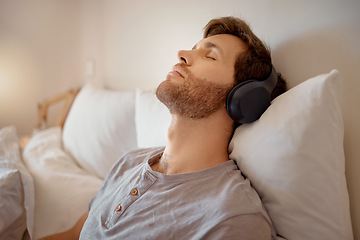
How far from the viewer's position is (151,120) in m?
1.15

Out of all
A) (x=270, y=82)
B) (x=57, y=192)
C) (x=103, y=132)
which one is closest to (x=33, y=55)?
(x=103, y=132)

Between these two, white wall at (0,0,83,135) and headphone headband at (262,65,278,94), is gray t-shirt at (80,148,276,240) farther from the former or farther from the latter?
white wall at (0,0,83,135)

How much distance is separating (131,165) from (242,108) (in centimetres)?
47

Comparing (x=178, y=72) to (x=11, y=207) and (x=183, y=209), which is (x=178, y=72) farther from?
(x=11, y=207)

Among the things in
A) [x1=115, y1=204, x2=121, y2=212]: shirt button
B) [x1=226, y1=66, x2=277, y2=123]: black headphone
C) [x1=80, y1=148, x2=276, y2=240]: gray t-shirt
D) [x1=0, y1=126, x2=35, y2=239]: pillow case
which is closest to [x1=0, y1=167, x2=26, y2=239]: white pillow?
[x1=0, y1=126, x2=35, y2=239]: pillow case

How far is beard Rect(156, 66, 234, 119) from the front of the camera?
79 centimetres

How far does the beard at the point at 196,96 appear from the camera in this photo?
2.59 feet

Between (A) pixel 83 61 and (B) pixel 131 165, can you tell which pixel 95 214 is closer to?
(B) pixel 131 165

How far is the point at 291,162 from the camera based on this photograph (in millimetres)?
583

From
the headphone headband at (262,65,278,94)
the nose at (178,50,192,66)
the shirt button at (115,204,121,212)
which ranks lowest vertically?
the shirt button at (115,204,121,212)

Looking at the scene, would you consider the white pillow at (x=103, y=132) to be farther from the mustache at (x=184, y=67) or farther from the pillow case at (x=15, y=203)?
the mustache at (x=184, y=67)

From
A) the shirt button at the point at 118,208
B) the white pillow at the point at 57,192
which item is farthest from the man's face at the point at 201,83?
the white pillow at the point at 57,192

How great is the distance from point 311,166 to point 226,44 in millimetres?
482

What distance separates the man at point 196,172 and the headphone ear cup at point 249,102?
0.09m
